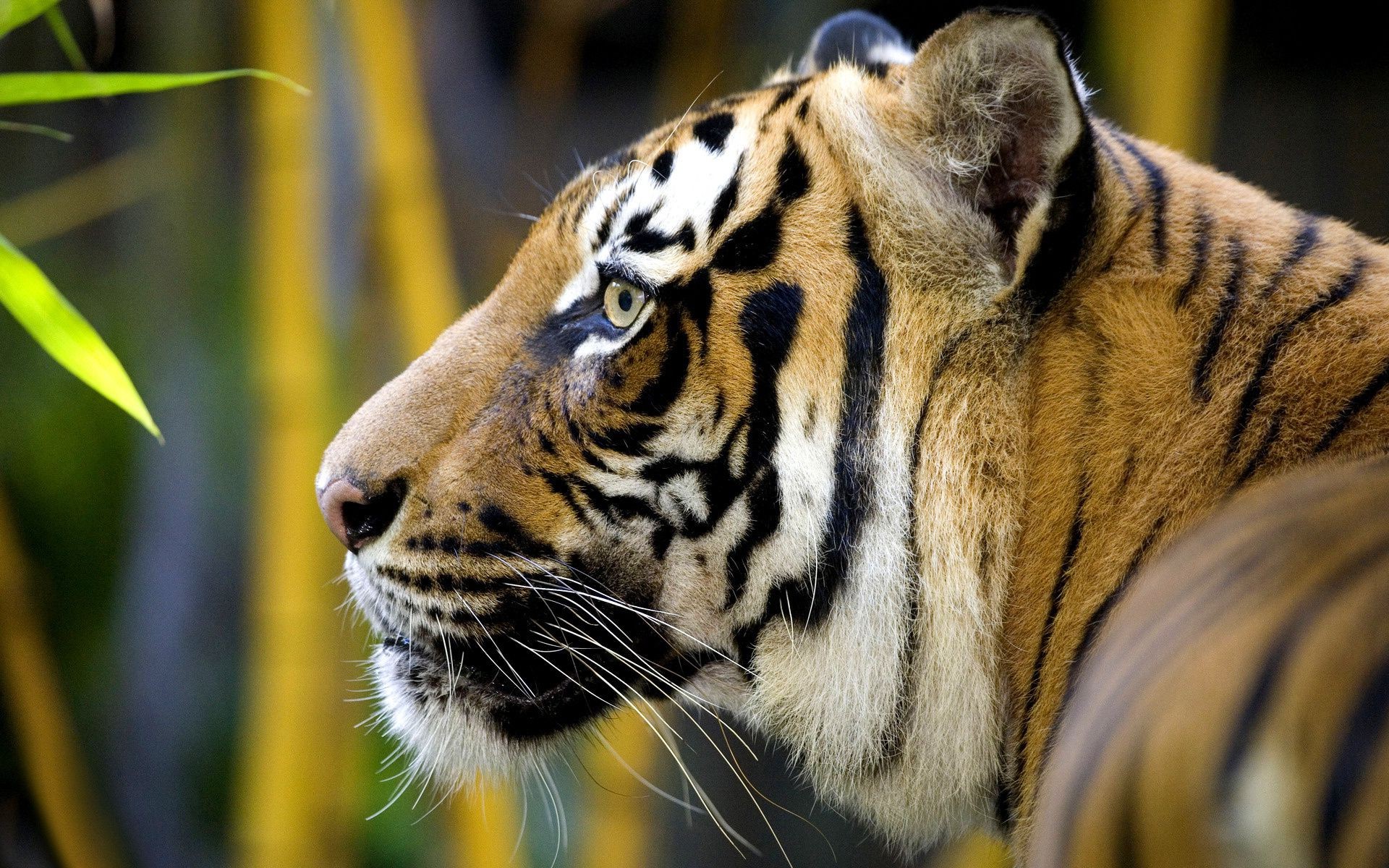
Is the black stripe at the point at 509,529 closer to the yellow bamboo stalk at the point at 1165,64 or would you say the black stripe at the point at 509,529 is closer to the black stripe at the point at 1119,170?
the black stripe at the point at 1119,170

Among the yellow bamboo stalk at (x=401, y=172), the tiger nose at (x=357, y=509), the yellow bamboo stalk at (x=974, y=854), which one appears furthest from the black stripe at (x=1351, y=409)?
the yellow bamboo stalk at (x=401, y=172)

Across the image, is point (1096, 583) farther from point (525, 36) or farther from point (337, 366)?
point (525, 36)

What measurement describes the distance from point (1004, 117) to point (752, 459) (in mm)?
294

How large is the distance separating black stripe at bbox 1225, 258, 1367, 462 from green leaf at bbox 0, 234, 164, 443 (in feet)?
2.28

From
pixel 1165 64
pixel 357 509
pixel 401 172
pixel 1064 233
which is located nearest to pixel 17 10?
pixel 357 509

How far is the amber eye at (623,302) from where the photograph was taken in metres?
0.81

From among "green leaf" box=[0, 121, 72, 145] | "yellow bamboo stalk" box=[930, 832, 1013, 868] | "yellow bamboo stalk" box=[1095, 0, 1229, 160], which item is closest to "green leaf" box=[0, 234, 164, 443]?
"green leaf" box=[0, 121, 72, 145]

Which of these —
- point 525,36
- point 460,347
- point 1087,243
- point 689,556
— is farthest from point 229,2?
point 1087,243

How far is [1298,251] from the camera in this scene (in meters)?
0.72

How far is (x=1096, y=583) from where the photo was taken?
681 millimetres

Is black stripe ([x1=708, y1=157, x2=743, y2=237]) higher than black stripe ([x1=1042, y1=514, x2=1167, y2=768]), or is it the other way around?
black stripe ([x1=708, y1=157, x2=743, y2=237])

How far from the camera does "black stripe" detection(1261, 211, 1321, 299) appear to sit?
2.28 ft

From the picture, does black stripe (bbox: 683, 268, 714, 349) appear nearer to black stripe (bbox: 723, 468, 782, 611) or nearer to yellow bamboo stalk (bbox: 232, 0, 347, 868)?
black stripe (bbox: 723, 468, 782, 611)

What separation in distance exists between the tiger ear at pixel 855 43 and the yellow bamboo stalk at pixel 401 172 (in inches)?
29.9
